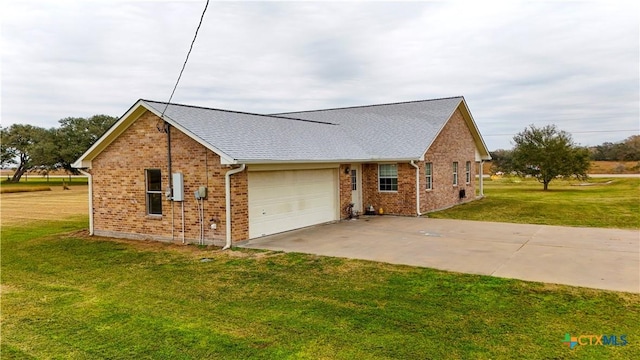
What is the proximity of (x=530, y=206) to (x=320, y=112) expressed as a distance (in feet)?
39.4

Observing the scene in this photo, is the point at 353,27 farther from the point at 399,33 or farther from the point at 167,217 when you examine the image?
the point at 167,217

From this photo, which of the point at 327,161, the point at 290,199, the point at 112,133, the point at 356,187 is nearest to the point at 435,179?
the point at 356,187

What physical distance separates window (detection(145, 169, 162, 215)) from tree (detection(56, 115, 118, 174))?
141 ft

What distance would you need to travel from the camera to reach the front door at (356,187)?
57.6ft

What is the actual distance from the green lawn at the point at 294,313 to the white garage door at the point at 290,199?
293 cm

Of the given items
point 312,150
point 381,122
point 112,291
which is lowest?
point 112,291

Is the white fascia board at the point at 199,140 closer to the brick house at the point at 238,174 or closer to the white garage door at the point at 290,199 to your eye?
the brick house at the point at 238,174

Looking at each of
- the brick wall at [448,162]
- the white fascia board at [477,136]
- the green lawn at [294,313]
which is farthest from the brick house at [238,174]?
the white fascia board at [477,136]

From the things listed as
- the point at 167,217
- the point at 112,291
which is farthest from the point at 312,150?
the point at 112,291

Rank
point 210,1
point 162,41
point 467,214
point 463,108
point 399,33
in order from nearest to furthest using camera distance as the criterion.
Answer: point 210,1 < point 162,41 < point 399,33 < point 467,214 < point 463,108

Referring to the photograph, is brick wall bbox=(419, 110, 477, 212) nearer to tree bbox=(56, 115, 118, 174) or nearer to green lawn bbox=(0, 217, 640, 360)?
green lawn bbox=(0, 217, 640, 360)

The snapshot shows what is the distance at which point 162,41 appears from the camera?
1118 centimetres

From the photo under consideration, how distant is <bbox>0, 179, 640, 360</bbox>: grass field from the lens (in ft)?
16.3

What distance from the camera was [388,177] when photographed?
1798 cm
